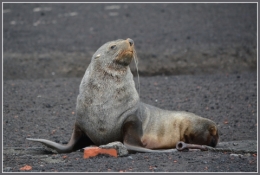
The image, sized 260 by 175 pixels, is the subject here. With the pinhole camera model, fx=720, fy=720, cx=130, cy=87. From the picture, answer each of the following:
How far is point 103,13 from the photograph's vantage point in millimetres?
17906

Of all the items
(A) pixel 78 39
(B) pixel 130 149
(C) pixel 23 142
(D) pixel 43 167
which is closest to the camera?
(D) pixel 43 167

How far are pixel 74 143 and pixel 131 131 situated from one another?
721mm

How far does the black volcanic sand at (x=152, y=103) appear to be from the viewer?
25.0ft

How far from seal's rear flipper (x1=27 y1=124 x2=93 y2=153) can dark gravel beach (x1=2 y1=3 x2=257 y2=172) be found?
145mm

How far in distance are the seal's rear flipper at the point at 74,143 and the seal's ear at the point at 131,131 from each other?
536 millimetres

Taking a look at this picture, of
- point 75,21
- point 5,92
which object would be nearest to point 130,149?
point 5,92

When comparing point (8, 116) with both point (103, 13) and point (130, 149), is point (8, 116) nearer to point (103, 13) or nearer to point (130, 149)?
point (130, 149)

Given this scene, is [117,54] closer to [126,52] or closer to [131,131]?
[126,52]

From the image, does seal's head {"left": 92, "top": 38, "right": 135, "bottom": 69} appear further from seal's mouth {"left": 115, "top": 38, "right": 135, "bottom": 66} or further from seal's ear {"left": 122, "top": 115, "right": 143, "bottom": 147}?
seal's ear {"left": 122, "top": 115, "right": 143, "bottom": 147}

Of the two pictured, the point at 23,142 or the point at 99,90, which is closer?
the point at 99,90

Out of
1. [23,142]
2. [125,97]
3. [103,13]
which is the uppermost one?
[103,13]

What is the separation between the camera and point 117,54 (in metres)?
8.56

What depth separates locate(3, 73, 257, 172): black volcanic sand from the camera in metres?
7.62

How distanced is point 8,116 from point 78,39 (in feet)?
18.5
